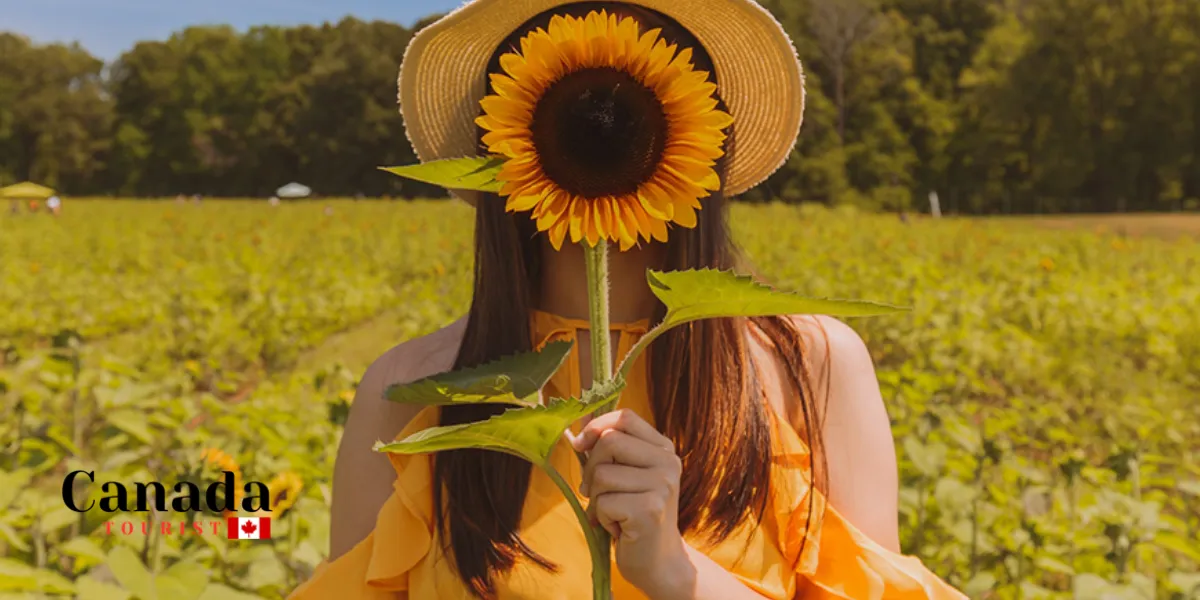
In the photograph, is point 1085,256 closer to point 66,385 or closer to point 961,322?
point 961,322

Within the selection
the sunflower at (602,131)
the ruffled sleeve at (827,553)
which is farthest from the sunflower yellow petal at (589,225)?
the ruffled sleeve at (827,553)

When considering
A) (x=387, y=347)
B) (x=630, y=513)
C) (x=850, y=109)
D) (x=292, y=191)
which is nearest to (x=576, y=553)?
(x=630, y=513)

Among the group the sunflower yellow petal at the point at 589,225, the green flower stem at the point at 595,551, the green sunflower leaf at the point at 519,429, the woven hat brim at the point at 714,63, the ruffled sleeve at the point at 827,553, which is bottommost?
the ruffled sleeve at the point at 827,553

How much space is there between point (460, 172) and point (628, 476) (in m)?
0.28

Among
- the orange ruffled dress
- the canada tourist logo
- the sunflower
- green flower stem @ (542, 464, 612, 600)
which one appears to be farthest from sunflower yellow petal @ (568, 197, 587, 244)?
the canada tourist logo

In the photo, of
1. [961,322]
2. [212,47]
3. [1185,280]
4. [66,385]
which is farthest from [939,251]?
[212,47]

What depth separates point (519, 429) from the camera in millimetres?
592

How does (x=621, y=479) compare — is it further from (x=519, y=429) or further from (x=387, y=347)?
(x=387, y=347)

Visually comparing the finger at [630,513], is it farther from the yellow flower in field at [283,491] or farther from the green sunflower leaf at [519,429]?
the yellow flower in field at [283,491]

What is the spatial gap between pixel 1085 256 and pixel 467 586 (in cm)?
950

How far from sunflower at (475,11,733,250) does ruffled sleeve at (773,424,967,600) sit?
0.69 m

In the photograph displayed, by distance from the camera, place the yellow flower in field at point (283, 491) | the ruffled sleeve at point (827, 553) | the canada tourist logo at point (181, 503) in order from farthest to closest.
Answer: the yellow flower in field at point (283, 491) → the canada tourist logo at point (181, 503) → the ruffled sleeve at point (827, 553)

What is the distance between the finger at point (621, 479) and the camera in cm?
71

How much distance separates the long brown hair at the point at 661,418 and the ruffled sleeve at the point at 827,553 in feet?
0.11
